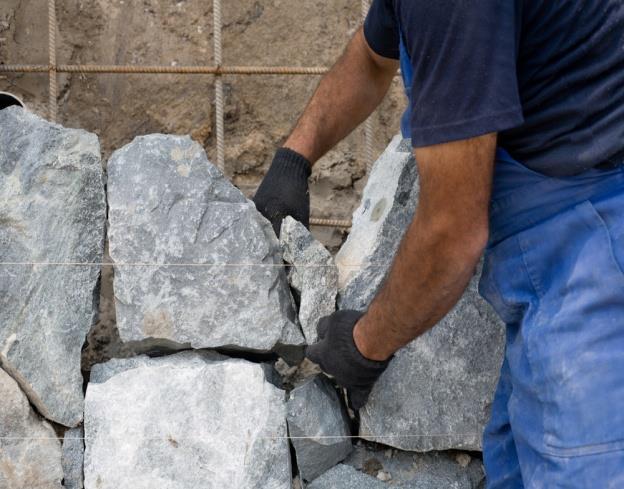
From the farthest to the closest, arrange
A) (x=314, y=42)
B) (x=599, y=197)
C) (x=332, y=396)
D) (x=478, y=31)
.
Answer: (x=314, y=42)
(x=332, y=396)
(x=599, y=197)
(x=478, y=31)

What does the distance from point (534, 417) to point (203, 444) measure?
0.76 metres

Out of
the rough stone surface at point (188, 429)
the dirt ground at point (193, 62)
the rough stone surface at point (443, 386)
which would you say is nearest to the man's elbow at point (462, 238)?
the rough stone surface at point (443, 386)

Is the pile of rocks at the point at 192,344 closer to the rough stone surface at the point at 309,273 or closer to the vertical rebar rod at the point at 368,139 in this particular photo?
the rough stone surface at the point at 309,273

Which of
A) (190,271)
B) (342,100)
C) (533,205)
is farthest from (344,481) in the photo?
(342,100)

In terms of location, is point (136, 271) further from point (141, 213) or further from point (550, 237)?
point (550, 237)

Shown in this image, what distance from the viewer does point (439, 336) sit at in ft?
7.06

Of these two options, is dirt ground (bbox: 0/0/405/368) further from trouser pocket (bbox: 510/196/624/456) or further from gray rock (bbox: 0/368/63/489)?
trouser pocket (bbox: 510/196/624/456)

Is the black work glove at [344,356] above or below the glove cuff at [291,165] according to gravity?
below

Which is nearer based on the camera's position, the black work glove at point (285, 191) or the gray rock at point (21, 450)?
the gray rock at point (21, 450)

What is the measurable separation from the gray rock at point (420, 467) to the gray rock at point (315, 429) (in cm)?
6

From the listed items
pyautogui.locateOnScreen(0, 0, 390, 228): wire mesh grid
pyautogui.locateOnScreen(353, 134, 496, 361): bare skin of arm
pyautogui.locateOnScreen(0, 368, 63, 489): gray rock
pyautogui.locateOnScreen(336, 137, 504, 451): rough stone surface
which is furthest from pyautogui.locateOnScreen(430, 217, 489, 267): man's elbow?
pyautogui.locateOnScreen(0, 0, 390, 228): wire mesh grid

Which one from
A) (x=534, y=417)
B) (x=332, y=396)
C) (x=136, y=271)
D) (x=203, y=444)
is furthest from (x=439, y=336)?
(x=136, y=271)

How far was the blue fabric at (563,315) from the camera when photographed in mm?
1573

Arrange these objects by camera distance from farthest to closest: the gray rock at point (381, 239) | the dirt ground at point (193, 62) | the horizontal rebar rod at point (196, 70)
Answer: the dirt ground at point (193, 62) → the horizontal rebar rod at point (196, 70) → the gray rock at point (381, 239)
